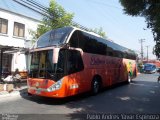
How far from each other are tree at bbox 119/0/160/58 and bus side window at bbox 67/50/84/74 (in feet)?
11.0

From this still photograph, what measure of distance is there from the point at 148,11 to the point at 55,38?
449cm

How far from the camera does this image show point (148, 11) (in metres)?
11.0

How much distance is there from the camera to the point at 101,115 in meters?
9.15

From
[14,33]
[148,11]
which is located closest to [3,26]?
[14,33]

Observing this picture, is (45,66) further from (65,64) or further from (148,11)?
(148,11)

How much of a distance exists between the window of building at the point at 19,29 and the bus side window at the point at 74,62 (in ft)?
50.3

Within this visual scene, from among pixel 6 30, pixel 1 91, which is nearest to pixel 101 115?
pixel 1 91

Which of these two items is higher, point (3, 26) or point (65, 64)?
point (3, 26)

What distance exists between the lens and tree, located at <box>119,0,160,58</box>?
9527 mm

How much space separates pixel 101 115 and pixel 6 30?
18361 millimetres

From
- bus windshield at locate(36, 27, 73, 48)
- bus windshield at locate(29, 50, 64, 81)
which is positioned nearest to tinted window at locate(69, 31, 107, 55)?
bus windshield at locate(36, 27, 73, 48)

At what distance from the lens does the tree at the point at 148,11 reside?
375 inches

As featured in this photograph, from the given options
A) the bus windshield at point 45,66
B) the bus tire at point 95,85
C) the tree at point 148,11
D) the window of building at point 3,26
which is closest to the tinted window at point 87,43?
the bus windshield at point 45,66

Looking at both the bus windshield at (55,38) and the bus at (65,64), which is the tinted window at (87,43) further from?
the bus windshield at (55,38)
